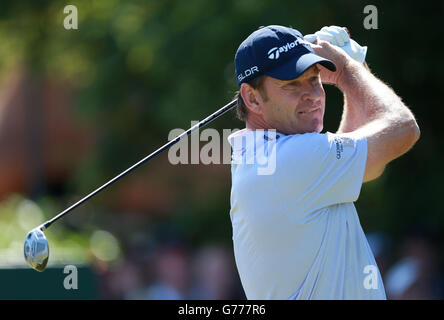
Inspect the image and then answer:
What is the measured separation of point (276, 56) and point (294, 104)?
0.68 feet

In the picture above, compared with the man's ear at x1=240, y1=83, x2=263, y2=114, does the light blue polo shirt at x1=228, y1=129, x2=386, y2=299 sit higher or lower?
lower

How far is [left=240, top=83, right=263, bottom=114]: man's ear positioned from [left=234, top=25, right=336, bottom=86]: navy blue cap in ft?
0.11

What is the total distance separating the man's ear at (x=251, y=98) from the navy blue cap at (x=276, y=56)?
33 millimetres

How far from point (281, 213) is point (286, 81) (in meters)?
A: 0.54

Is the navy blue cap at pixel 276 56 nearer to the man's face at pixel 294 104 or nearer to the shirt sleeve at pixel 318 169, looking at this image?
the man's face at pixel 294 104

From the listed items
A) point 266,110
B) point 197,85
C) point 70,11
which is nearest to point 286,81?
point 266,110

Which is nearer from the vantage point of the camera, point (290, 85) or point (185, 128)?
point (290, 85)

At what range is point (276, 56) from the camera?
303cm

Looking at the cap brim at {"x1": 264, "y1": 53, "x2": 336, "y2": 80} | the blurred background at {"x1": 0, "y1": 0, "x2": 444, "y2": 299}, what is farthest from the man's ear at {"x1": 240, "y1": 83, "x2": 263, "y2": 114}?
the blurred background at {"x1": 0, "y1": 0, "x2": 444, "y2": 299}

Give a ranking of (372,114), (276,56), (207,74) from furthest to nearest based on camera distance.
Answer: (207,74) < (372,114) < (276,56)

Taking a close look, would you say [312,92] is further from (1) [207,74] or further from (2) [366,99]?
(1) [207,74]

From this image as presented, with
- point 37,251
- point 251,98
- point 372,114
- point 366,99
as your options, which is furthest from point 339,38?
point 37,251

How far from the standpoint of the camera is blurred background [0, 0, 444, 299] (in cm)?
750

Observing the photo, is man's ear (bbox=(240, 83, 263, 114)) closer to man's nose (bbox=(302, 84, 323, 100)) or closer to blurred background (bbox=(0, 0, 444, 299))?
man's nose (bbox=(302, 84, 323, 100))
